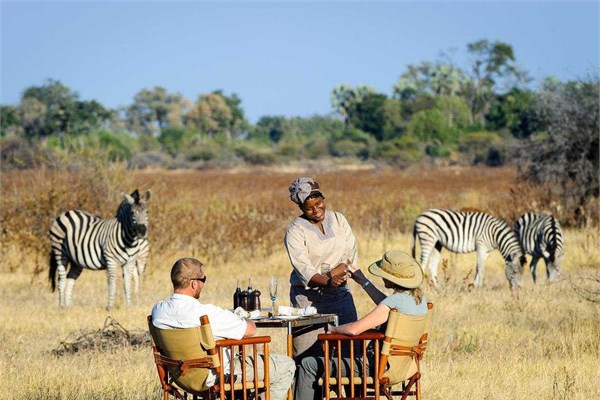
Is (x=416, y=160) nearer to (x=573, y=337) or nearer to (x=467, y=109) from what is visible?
(x=467, y=109)

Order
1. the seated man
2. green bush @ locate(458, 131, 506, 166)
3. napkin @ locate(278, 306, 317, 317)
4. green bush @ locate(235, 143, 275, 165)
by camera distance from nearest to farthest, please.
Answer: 1. the seated man
2. napkin @ locate(278, 306, 317, 317)
3. green bush @ locate(458, 131, 506, 166)
4. green bush @ locate(235, 143, 275, 165)

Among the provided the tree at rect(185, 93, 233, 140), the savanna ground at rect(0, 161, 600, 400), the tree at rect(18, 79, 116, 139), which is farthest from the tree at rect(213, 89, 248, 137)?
the savanna ground at rect(0, 161, 600, 400)

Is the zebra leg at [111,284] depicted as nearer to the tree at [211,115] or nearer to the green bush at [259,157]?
the green bush at [259,157]

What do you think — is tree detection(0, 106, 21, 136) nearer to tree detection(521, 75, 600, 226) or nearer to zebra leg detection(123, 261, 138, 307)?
tree detection(521, 75, 600, 226)

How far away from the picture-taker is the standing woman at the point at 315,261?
8.79 meters

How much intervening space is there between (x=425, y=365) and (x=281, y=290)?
23.5ft

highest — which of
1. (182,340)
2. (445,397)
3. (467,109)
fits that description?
(467,109)

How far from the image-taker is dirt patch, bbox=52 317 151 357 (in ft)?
40.7

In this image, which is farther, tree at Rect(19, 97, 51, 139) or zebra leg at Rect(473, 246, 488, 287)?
tree at Rect(19, 97, 51, 139)

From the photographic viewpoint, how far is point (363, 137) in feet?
316

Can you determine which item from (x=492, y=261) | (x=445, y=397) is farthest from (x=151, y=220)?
(x=445, y=397)

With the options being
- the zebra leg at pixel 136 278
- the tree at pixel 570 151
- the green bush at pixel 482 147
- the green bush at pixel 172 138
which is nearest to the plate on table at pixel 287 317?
the zebra leg at pixel 136 278

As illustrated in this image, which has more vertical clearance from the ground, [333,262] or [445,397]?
[333,262]

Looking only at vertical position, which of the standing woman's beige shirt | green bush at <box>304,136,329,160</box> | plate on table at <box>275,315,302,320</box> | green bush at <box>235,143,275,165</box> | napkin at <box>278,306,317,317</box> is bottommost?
plate on table at <box>275,315,302,320</box>
